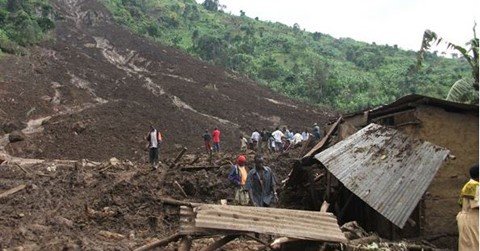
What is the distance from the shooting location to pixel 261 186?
768cm

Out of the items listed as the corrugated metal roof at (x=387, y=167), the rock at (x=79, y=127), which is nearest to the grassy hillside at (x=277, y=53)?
the rock at (x=79, y=127)

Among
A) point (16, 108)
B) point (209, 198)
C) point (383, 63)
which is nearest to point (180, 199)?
point (209, 198)

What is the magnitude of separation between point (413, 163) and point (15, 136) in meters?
15.6

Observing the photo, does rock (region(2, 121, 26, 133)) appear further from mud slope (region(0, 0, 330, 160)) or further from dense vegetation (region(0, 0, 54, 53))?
dense vegetation (region(0, 0, 54, 53))

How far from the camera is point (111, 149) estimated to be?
19.7 m

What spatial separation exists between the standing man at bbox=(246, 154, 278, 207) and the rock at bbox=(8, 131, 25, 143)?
1337 centimetres

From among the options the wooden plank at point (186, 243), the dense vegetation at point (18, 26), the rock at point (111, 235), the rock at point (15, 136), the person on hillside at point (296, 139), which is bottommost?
the rock at point (15, 136)

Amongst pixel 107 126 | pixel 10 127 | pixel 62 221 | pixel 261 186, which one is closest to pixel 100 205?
pixel 62 221

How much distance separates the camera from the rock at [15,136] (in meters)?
18.3

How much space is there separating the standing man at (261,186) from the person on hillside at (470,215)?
307 cm

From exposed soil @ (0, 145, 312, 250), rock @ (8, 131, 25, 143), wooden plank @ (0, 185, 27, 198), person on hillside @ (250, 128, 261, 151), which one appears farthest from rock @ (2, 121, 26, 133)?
wooden plank @ (0, 185, 27, 198)

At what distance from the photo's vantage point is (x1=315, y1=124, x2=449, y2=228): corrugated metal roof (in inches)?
240

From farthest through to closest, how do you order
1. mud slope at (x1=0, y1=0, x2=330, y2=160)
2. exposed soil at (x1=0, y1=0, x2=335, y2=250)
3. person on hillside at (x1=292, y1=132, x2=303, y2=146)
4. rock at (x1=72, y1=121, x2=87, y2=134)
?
1. rock at (x1=72, y1=121, x2=87, y2=134)
2. mud slope at (x1=0, y1=0, x2=330, y2=160)
3. person on hillside at (x1=292, y1=132, x2=303, y2=146)
4. exposed soil at (x1=0, y1=0, x2=335, y2=250)

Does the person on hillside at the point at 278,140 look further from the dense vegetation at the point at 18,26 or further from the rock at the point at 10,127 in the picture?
the dense vegetation at the point at 18,26
